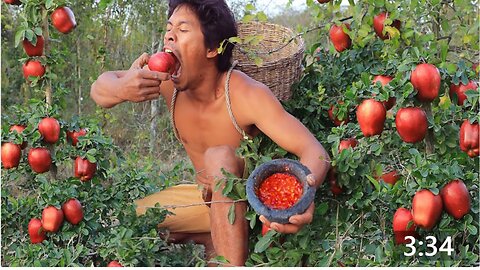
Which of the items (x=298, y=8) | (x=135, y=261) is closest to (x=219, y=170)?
(x=135, y=261)

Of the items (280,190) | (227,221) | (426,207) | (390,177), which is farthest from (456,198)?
(227,221)

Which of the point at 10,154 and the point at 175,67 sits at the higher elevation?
the point at 175,67

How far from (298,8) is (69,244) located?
4.67 meters

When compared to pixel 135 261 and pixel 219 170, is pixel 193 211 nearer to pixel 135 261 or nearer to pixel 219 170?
pixel 219 170

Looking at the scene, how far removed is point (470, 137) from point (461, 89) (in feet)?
0.72

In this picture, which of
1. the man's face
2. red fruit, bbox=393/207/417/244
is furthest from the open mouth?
red fruit, bbox=393/207/417/244

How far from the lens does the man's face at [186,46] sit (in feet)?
8.31

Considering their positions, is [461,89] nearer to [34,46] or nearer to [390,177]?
[390,177]

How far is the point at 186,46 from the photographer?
2.54 metres

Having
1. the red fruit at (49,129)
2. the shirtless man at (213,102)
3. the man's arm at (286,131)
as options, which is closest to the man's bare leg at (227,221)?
the shirtless man at (213,102)

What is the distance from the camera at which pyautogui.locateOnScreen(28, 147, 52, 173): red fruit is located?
8.13 feet

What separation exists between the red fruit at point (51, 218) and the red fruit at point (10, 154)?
182 mm

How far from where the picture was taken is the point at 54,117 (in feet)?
8.25

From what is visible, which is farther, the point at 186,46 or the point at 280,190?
the point at 186,46
